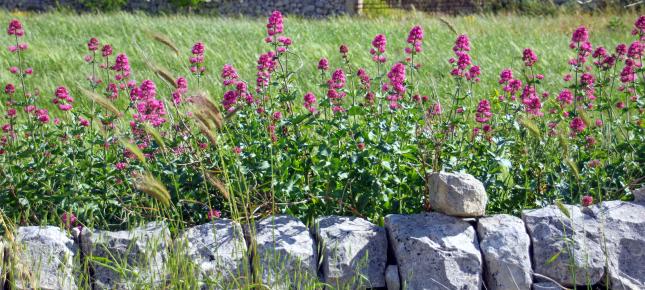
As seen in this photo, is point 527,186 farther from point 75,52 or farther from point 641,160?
point 75,52

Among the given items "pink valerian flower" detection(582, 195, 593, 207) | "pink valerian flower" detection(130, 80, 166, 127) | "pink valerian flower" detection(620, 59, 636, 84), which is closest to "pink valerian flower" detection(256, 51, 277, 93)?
"pink valerian flower" detection(130, 80, 166, 127)

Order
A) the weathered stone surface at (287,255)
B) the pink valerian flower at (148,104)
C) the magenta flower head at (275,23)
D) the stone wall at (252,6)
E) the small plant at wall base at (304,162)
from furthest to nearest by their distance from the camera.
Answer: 1. the stone wall at (252,6)
2. the magenta flower head at (275,23)
3. the pink valerian flower at (148,104)
4. the small plant at wall base at (304,162)
5. the weathered stone surface at (287,255)

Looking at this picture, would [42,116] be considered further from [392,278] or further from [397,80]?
[392,278]

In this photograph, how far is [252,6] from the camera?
18922 millimetres

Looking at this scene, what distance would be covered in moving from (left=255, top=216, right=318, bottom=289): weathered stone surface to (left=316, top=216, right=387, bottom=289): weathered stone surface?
60 millimetres

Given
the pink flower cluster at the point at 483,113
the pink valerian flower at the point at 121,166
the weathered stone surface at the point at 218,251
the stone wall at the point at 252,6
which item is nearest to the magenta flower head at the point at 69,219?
the pink valerian flower at the point at 121,166

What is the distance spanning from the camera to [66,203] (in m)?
3.38

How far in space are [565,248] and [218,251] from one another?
4.60ft

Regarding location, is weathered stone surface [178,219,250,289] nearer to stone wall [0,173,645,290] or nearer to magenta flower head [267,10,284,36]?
stone wall [0,173,645,290]

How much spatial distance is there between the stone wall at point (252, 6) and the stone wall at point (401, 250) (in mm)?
15100

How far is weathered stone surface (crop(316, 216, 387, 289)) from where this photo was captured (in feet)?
10.5

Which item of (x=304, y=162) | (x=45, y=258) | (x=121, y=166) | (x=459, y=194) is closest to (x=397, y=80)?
(x=304, y=162)

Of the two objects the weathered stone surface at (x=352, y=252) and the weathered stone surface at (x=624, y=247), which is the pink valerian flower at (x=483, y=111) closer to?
the weathered stone surface at (x=624, y=247)

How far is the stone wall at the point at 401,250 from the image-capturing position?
311 centimetres
